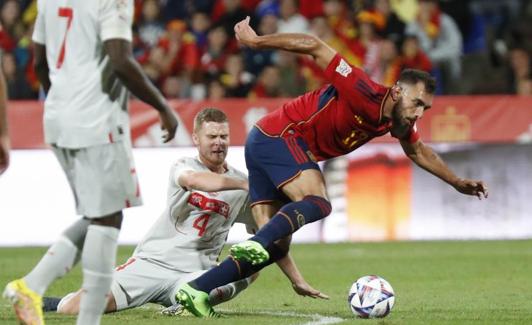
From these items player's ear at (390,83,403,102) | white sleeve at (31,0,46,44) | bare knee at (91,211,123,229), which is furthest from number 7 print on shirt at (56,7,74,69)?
player's ear at (390,83,403,102)

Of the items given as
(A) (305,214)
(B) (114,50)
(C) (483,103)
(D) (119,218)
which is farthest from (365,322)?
(C) (483,103)

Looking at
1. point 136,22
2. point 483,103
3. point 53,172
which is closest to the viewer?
point 53,172

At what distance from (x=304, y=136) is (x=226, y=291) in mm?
1093

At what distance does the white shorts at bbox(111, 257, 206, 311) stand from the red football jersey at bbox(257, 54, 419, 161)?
1.10 meters

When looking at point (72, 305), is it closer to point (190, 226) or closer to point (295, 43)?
point (190, 226)

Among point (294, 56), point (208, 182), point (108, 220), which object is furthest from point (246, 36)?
point (294, 56)

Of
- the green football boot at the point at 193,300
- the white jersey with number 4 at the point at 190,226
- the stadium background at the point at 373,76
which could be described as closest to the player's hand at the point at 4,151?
the green football boot at the point at 193,300

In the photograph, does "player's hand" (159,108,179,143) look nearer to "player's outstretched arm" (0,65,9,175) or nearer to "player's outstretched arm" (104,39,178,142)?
"player's outstretched arm" (104,39,178,142)

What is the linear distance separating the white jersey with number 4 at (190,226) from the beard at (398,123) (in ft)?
3.40

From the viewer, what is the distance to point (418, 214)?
47.2 feet

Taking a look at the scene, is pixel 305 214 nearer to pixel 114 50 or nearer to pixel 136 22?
pixel 114 50

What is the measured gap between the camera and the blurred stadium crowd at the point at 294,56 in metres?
16.6

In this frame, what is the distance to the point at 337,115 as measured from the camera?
7465 millimetres

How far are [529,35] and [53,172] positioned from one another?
8.03 m
